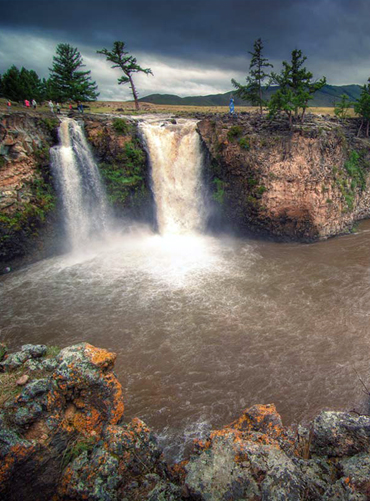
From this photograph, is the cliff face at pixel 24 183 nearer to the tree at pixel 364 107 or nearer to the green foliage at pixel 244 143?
the green foliage at pixel 244 143

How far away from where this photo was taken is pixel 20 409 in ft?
17.2

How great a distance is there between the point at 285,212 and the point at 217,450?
57.5 feet

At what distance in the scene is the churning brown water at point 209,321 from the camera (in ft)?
27.1

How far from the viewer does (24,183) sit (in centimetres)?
1730

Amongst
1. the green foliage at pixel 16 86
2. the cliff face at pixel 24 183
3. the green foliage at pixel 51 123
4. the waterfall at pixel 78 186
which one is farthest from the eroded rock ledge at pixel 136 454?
the green foliage at pixel 16 86

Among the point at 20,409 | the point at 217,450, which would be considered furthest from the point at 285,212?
the point at 20,409

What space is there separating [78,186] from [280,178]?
14534mm

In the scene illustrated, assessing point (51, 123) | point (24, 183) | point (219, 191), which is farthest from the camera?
point (219, 191)

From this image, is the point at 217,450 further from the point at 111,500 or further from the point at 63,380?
the point at 63,380

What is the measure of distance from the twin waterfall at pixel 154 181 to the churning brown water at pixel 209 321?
244cm

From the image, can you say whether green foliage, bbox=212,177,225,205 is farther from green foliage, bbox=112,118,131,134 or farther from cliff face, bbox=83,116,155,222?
green foliage, bbox=112,118,131,134

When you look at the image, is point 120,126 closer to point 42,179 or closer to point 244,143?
point 42,179

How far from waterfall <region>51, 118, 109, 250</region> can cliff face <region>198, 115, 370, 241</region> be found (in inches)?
347

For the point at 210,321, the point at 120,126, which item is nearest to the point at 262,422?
the point at 210,321
